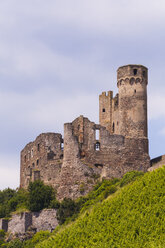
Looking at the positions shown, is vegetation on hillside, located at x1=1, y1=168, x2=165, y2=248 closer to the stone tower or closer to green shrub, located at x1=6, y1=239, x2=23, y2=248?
green shrub, located at x1=6, y1=239, x2=23, y2=248

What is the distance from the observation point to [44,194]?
57.9 meters

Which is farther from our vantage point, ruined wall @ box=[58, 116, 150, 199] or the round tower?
the round tower

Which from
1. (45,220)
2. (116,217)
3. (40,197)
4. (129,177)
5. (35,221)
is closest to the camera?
(116,217)

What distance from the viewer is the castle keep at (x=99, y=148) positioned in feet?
193

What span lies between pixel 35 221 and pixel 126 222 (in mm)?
14825

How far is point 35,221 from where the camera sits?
2222 inches

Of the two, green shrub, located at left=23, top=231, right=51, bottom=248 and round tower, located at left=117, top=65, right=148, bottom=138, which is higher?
round tower, located at left=117, top=65, right=148, bottom=138

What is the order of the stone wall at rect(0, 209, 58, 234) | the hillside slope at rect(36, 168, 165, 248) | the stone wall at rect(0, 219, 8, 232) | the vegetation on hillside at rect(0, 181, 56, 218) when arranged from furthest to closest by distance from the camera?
the stone wall at rect(0, 219, 8, 232) → the vegetation on hillside at rect(0, 181, 56, 218) → the stone wall at rect(0, 209, 58, 234) → the hillside slope at rect(36, 168, 165, 248)

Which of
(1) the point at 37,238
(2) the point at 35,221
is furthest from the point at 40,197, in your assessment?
(1) the point at 37,238

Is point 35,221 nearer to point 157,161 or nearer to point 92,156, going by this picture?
point 92,156

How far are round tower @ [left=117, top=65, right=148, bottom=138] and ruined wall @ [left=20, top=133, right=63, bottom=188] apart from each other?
649 cm

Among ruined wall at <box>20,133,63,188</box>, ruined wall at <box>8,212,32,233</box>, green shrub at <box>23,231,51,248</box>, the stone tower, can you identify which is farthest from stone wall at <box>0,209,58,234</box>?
the stone tower

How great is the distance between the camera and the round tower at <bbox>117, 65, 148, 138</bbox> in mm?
62594

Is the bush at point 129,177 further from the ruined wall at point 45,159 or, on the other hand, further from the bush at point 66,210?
the ruined wall at point 45,159
